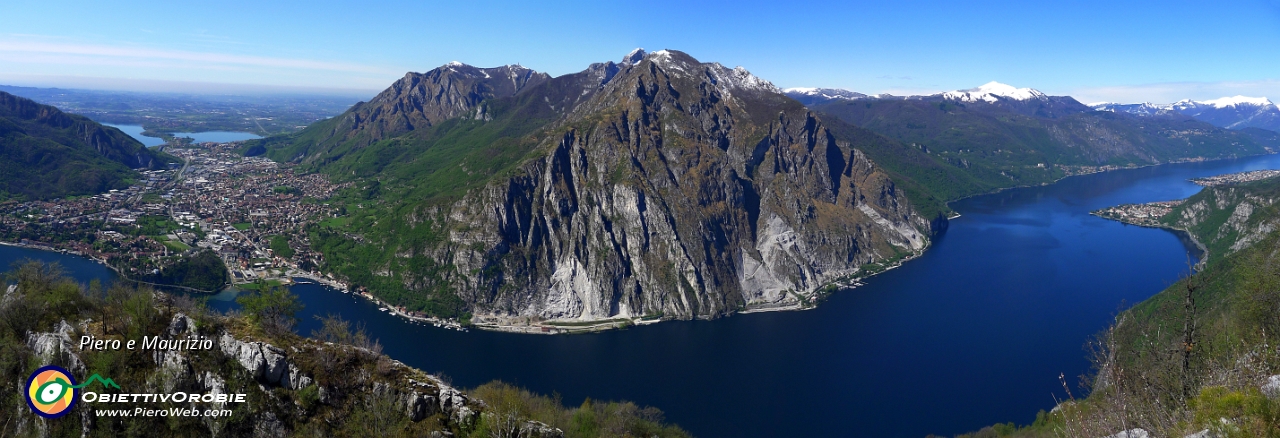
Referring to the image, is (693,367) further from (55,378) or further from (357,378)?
(55,378)

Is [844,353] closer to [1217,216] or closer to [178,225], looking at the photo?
[1217,216]

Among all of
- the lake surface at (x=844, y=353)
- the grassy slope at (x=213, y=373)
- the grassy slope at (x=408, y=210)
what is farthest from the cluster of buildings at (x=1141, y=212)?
the grassy slope at (x=213, y=373)

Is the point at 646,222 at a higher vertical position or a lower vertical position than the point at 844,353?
higher

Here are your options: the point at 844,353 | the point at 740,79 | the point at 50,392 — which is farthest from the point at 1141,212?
the point at 50,392

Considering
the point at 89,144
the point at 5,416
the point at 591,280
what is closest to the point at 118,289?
the point at 5,416

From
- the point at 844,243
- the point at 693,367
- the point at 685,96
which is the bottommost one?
the point at 693,367
